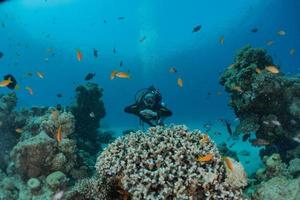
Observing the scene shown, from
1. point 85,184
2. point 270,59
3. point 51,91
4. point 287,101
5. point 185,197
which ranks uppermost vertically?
point 51,91

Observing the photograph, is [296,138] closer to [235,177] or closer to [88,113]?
[235,177]

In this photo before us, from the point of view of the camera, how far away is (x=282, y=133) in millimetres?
12492

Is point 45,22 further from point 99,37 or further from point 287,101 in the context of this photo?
A: point 287,101

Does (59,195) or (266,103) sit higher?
(266,103)

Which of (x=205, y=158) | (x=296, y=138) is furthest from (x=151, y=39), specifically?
(x=205, y=158)

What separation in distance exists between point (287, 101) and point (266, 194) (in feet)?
23.3

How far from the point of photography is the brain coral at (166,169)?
522 centimetres

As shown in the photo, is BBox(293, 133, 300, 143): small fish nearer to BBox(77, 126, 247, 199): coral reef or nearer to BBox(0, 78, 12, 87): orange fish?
BBox(77, 126, 247, 199): coral reef

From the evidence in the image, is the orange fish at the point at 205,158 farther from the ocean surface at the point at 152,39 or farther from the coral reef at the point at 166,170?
the ocean surface at the point at 152,39

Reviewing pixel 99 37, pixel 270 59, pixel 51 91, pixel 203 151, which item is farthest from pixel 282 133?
pixel 51 91

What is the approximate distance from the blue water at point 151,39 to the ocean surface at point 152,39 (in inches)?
8.1

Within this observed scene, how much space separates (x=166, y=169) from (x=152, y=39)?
293 ft

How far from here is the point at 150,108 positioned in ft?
35.5

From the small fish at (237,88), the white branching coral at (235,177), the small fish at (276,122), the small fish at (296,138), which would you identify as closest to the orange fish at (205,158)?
the white branching coral at (235,177)
